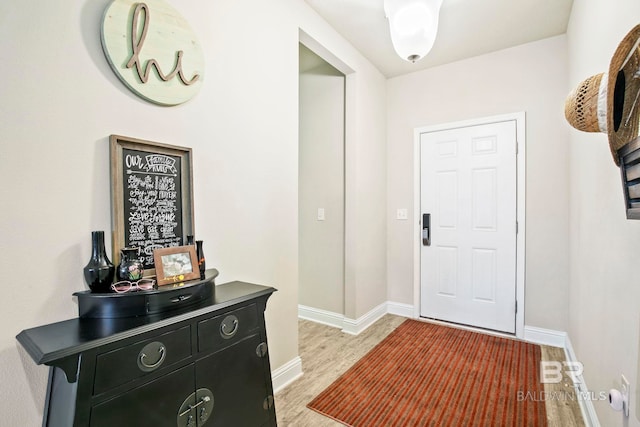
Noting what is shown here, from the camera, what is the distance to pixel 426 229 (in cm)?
332

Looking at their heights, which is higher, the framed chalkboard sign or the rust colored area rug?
the framed chalkboard sign

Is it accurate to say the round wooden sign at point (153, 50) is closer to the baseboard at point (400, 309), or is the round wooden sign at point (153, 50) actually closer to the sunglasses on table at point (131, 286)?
the sunglasses on table at point (131, 286)

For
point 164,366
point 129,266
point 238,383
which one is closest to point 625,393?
point 238,383

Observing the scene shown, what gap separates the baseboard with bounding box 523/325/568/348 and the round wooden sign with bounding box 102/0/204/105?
330 centimetres

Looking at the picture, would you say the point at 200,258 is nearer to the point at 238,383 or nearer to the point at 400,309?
the point at 238,383

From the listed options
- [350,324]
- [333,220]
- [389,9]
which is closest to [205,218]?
[389,9]

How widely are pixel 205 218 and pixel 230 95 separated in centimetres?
72

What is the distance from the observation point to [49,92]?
1.08 metres

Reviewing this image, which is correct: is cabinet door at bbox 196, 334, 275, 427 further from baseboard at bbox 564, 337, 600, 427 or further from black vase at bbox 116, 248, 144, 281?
baseboard at bbox 564, 337, 600, 427

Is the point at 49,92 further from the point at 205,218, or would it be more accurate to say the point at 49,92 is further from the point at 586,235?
the point at 586,235

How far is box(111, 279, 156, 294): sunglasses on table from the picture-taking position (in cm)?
116

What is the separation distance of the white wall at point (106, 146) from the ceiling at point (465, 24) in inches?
7.1

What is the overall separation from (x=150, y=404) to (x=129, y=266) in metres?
0.50

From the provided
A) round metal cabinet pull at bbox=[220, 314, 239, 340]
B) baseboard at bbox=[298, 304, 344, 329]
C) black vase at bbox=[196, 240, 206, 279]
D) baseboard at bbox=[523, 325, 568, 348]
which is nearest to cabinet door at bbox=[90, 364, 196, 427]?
round metal cabinet pull at bbox=[220, 314, 239, 340]
